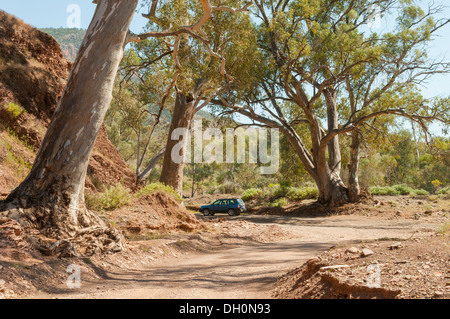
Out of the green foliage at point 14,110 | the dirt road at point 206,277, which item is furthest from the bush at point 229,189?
the dirt road at point 206,277

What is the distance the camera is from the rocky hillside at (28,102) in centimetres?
1084

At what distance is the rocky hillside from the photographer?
1084cm

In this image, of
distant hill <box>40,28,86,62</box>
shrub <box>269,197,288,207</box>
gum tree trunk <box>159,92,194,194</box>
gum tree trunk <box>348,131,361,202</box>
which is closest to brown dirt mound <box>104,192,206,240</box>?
gum tree trunk <box>159,92,194,194</box>

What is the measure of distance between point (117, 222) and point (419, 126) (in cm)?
1686

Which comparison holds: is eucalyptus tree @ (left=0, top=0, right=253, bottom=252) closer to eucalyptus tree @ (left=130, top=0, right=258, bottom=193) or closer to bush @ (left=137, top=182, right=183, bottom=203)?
bush @ (left=137, top=182, right=183, bottom=203)

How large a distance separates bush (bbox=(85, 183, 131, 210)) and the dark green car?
1397 centimetres

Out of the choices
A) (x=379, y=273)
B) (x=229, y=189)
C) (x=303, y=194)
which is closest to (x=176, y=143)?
(x=379, y=273)

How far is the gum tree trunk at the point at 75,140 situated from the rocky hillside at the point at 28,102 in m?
2.98

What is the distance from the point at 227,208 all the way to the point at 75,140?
18.5 meters

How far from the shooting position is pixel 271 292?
5.25 meters

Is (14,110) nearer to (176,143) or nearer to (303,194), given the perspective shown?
(176,143)

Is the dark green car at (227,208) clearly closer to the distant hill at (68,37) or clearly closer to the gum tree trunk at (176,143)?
the gum tree trunk at (176,143)

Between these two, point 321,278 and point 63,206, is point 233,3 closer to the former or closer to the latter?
point 63,206
